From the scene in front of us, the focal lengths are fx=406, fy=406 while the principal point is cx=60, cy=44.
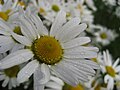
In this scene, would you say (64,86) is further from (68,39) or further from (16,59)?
(16,59)

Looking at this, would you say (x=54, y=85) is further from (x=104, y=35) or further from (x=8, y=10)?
(x=104, y=35)

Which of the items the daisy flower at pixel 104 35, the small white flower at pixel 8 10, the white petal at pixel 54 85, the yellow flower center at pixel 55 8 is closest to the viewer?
the small white flower at pixel 8 10

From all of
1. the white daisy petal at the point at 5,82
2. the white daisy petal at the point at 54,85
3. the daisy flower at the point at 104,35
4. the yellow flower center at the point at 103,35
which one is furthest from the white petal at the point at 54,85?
the yellow flower center at the point at 103,35

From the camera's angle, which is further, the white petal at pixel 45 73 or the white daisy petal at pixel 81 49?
the white daisy petal at pixel 81 49

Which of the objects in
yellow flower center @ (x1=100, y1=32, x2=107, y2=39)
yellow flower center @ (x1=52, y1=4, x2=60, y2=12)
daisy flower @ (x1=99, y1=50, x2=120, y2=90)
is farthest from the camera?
yellow flower center @ (x1=100, y1=32, x2=107, y2=39)

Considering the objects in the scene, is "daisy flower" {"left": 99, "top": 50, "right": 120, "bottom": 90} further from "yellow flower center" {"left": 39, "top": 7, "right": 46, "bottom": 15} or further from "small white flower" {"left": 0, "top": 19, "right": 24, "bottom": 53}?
"small white flower" {"left": 0, "top": 19, "right": 24, "bottom": 53}

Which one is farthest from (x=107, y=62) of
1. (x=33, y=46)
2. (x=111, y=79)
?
(x=33, y=46)

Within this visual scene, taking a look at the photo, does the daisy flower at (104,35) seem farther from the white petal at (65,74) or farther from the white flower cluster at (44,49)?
the white petal at (65,74)

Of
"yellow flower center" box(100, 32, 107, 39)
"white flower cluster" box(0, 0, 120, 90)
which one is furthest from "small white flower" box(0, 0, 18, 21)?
"yellow flower center" box(100, 32, 107, 39)
